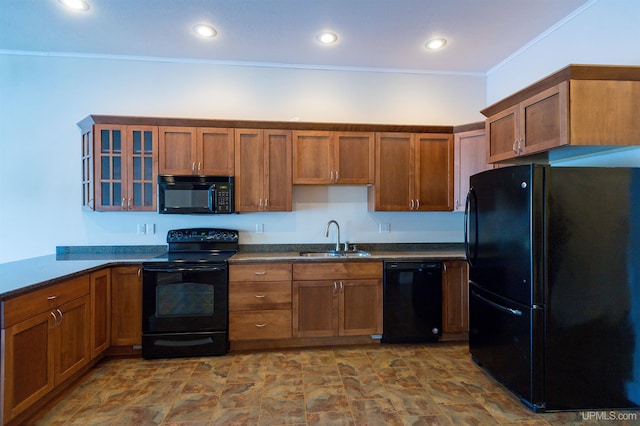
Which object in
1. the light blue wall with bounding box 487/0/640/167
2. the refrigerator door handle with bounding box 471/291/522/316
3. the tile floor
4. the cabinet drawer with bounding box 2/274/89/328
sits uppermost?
the light blue wall with bounding box 487/0/640/167

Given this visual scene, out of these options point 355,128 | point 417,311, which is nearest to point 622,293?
point 417,311

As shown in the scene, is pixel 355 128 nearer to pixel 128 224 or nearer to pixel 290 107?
pixel 290 107

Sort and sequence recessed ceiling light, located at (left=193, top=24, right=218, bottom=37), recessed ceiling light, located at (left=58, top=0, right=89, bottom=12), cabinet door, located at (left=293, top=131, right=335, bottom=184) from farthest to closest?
cabinet door, located at (left=293, top=131, right=335, bottom=184)
recessed ceiling light, located at (left=193, top=24, right=218, bottom=37)
recessed ceiling light, located at (left=58, top=0, right=89, bottom=12)

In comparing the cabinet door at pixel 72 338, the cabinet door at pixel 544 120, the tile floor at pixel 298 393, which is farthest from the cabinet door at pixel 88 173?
the cabinet door at pixel 544 120

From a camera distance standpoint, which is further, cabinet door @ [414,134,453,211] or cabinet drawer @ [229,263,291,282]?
cabinet door @ [414,134,453,211]

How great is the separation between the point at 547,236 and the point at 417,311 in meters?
1.43

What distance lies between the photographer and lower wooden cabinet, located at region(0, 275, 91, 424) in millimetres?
1705

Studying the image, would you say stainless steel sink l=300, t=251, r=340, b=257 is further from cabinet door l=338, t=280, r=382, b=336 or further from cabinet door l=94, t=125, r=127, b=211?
cabinet door l=94, t=125, r=127, b=211

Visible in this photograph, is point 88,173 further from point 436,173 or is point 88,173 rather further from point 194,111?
point 436,173

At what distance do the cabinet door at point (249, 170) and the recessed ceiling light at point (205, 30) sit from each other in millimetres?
885

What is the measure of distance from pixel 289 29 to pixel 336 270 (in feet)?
7.45

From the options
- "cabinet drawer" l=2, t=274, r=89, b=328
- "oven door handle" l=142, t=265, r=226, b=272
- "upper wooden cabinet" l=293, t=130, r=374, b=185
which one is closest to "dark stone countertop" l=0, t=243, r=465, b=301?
"cabinet drawer" l=2, t=274, r=89, b=328

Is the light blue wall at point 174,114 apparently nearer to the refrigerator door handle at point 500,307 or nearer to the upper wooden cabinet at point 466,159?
the upper wooden cabinet at point 466,159

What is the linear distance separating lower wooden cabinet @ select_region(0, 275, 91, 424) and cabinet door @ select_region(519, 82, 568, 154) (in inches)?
139
